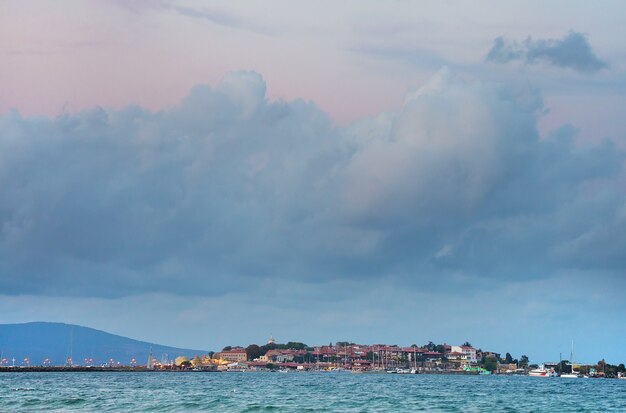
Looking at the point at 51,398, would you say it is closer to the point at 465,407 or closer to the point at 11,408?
the point at 11,408

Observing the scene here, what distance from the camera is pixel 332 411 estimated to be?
3957 inches

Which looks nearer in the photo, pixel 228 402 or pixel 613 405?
pixel 228 402

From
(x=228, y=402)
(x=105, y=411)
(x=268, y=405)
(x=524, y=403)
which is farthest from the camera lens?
(x=524, y=403)

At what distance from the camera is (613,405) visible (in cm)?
12506

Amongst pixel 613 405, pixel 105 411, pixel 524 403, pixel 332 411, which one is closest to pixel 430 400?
pixel 524 403

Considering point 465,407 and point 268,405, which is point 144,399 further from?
point 465,407

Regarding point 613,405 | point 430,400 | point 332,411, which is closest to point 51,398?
Result: point 332,411

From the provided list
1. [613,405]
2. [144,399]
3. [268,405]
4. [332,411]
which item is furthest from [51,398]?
[613,405]

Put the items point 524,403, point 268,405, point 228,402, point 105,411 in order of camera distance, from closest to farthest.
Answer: point 105,411 → point 268,405 → point 228,402 → point 524,403

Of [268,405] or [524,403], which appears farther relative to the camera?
[524,403]

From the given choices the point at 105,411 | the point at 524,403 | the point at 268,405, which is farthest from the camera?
the point at 524,403

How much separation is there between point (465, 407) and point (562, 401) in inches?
1031

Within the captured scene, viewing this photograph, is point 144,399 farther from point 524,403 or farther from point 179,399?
point 524,403

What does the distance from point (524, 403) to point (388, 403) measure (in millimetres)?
18807
